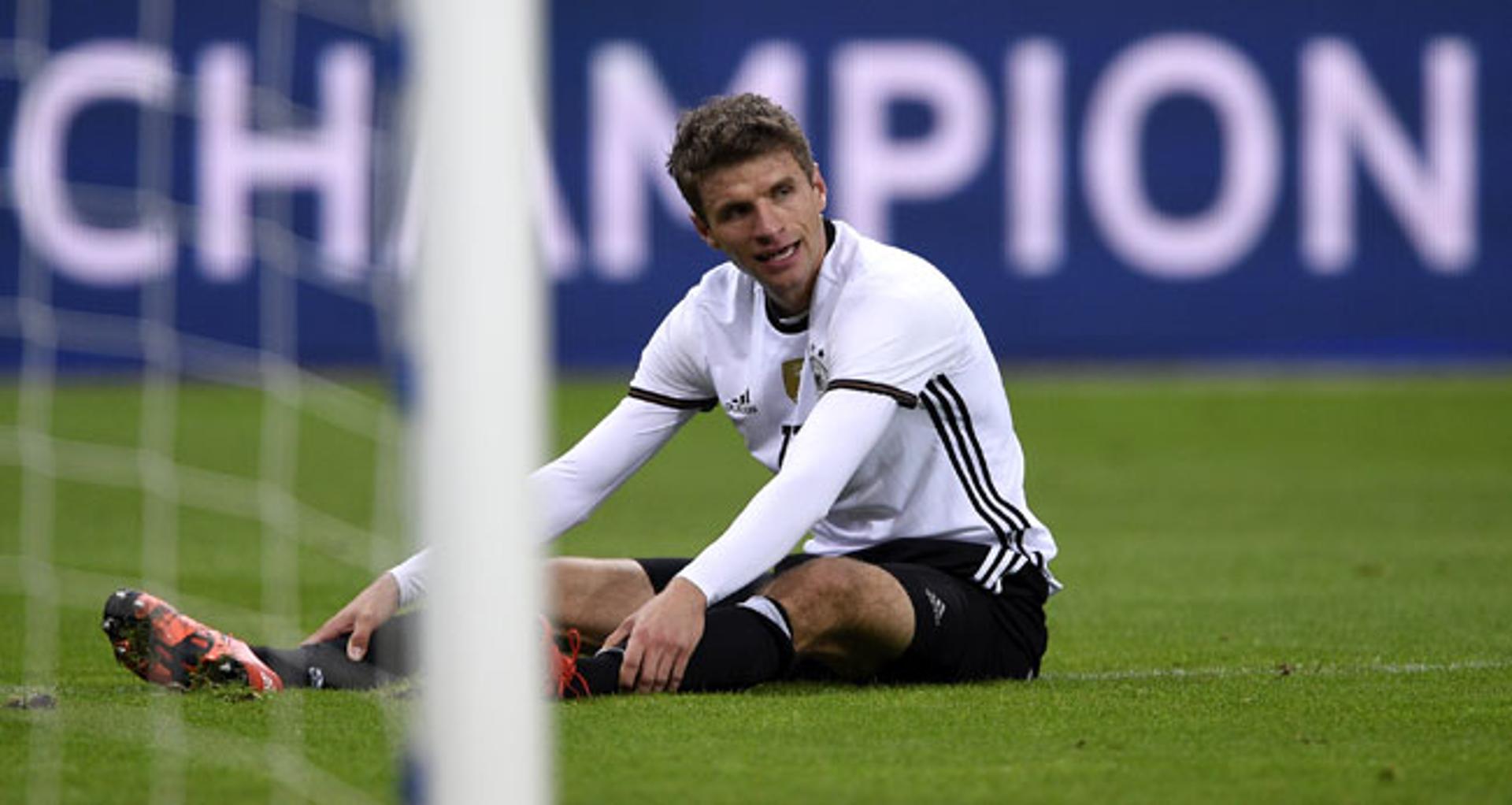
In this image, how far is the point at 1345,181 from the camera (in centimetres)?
1514

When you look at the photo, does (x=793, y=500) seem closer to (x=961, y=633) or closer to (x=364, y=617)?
(x=961, y=633)

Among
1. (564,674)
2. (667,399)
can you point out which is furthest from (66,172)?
(564,674)

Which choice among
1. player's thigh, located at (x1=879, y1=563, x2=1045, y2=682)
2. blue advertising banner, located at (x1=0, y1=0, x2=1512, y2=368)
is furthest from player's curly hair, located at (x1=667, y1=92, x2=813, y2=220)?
blue advertising banner, located at (x1=0, y1=0, x2=1512, y2=368)

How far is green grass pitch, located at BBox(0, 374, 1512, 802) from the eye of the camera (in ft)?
13.0

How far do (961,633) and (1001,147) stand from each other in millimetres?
10487

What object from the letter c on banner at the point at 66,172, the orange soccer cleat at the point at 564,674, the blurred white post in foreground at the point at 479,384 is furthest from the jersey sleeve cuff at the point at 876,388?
the letter c on banner at the point at 66,172

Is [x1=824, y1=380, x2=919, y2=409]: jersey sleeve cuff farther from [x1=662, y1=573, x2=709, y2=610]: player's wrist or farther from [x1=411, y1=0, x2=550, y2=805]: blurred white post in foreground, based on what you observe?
[x1=411, y1=0, x2=550, y2=805]: blurred white post in foreground

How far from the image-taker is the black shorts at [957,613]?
16.3ft

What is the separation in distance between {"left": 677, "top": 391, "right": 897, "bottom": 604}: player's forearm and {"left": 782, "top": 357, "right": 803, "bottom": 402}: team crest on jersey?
0.36 m

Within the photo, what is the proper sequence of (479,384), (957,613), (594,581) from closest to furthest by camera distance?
1. (479,384)
2. (957,613)
3. (594,581)

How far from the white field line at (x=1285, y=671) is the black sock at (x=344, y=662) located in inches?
54.7

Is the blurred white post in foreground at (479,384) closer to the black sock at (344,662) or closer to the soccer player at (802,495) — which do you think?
the soccer player at (802,495)

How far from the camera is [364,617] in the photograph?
16.1 ft

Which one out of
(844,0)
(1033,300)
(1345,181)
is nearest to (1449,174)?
(1345,181)
